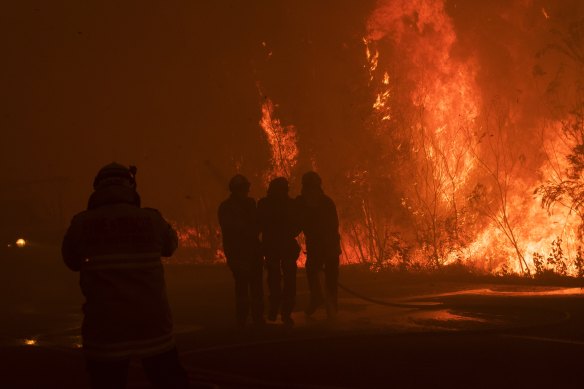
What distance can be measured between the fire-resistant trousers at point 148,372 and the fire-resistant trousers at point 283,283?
245 inches

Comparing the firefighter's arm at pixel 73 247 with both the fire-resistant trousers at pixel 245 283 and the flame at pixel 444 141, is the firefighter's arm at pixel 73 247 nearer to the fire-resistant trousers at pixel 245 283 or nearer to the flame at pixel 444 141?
the fire-resistant trousers at pixel 245 283

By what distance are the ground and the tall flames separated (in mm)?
5471

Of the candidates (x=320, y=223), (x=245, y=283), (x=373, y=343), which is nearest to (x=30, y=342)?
(x=245, y=283)

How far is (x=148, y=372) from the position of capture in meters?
5.25

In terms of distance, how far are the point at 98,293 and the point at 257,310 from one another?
6884 millimetres

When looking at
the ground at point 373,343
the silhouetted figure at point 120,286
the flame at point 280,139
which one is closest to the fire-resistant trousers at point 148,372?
the silhouetted figure at point 120,286

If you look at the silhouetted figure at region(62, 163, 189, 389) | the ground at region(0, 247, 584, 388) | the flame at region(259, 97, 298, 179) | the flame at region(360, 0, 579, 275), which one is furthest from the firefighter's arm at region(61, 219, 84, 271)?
the flame at region(259, 97, 298, 179)

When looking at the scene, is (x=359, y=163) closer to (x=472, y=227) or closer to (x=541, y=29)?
(x=472, y=227)

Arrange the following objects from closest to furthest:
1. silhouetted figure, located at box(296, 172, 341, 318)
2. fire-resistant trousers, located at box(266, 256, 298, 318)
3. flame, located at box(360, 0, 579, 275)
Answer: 1. fire-resistant trousers, located at box(266, 256, 298, 318)
2. silhouetted figure, located at box(296, 172, 341, 318)
3. flame, located at box(360, 0, 579, 275)

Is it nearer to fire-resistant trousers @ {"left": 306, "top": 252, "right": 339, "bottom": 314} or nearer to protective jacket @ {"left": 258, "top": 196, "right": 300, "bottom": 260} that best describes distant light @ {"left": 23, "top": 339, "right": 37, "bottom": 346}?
protective jacket @ {"left": 258, "top": 196, "right": 300, "bottom": 260}

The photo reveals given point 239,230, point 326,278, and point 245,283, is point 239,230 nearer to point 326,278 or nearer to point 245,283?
point 245,283

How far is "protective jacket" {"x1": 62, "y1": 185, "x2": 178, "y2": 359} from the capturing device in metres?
5.09

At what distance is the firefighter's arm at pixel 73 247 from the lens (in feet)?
17.2

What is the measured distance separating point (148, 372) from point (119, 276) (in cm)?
60
